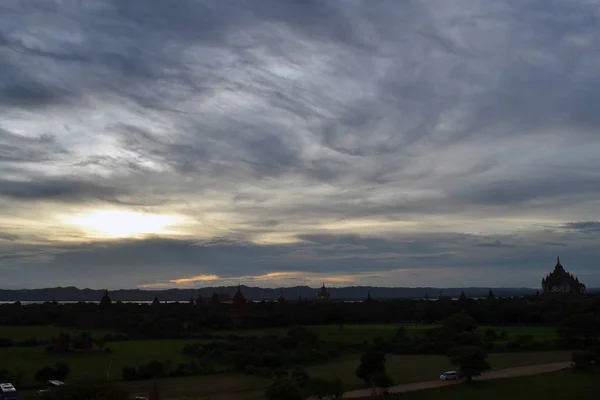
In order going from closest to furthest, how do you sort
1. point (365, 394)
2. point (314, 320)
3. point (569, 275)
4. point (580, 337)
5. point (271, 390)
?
point (271, 390), point (365, 394), point (580, 337), point (314, 320), point (569, 275)

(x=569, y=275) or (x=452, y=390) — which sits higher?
(x=569, y=275)

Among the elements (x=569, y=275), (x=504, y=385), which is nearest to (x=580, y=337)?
(x=504, y=385)

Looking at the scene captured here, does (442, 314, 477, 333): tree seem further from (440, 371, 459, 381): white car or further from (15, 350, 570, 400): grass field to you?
(440, 371, 459, 381): white car

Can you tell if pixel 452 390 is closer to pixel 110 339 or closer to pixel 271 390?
pixel 271 390

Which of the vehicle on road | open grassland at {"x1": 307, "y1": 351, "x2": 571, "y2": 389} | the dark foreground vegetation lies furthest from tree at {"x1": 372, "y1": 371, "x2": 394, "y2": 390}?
the vehicle on road

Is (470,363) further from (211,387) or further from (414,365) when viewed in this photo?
(211,387)

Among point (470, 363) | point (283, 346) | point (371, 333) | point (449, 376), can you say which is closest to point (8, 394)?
point (449, 376)
